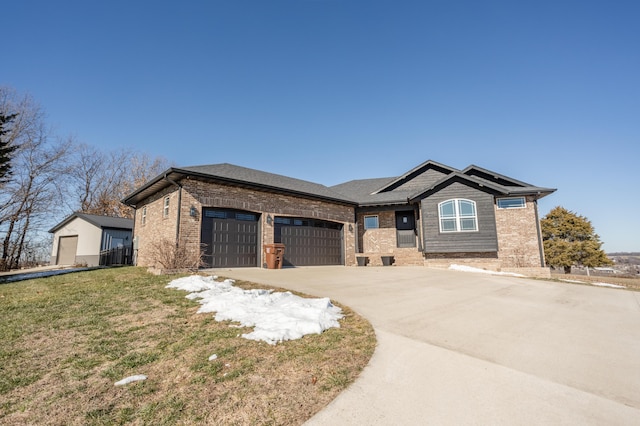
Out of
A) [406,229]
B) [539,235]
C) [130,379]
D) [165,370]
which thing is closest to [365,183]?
[406,229]

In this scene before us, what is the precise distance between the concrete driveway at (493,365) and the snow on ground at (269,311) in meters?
0.85

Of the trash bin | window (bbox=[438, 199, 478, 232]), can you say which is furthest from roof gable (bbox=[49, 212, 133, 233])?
window (bbox=[438, 199, 478, 232])

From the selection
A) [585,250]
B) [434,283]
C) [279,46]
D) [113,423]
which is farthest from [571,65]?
[585,250]

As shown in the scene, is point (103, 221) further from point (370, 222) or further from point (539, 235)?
point (539, 235)

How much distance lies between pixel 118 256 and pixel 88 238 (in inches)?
203

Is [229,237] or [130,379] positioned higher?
[229,237]

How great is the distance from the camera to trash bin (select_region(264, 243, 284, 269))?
11828mm

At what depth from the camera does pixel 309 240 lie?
48.2ft

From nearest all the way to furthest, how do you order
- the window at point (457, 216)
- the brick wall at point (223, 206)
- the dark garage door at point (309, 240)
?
the brick wall at point (223, 206)
the dark garage door at point (309, 240)
the window at point (457, 216)

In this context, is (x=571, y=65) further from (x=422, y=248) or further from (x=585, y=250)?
(x=585, y=250)

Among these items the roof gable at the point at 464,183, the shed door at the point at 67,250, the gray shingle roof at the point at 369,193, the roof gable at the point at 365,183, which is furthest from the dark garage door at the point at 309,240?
the shed door at the point at 67,250

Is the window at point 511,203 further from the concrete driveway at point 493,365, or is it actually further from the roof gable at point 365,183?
the concrete driveway at point 493,365

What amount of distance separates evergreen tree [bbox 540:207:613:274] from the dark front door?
1869cm

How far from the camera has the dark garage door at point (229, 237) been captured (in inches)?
446
